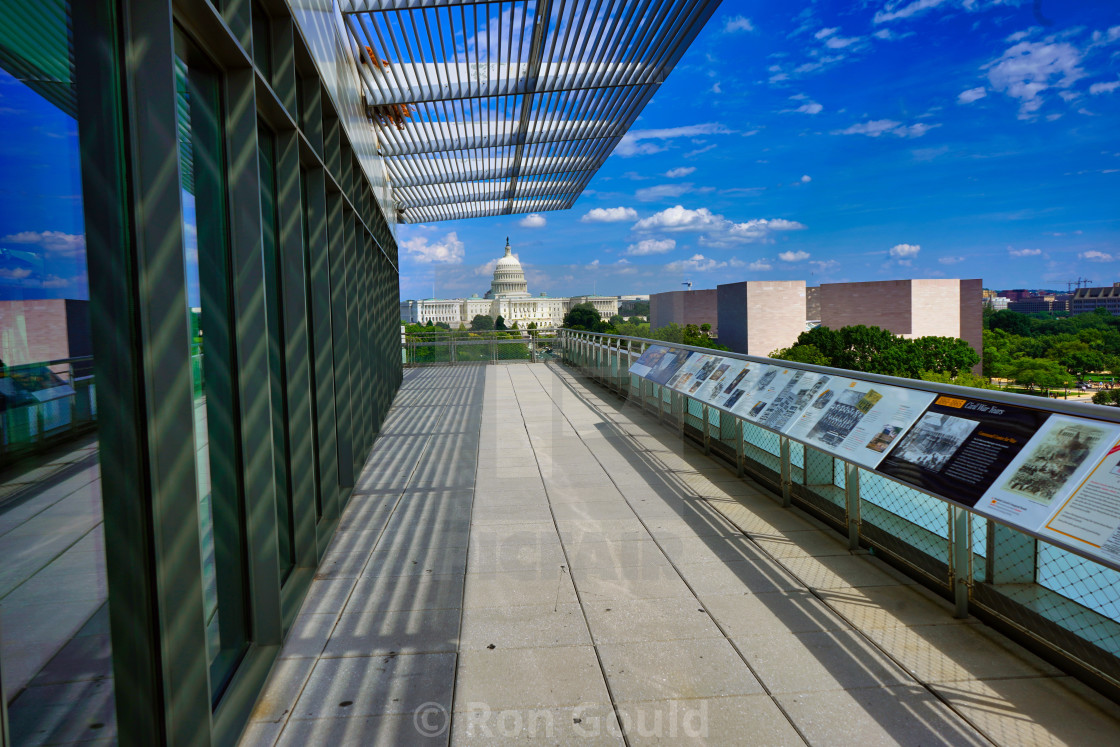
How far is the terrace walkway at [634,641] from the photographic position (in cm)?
281

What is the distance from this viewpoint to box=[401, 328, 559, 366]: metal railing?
882 inches

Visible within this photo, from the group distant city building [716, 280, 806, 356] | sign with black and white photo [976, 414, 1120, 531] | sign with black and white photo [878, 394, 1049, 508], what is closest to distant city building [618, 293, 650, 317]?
distant city building [716, 280, 806, 356]

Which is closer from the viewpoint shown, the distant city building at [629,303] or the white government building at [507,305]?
the white government building at [507,305]

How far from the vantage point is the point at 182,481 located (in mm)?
2260

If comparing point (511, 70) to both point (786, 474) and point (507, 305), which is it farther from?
point (507, 305)

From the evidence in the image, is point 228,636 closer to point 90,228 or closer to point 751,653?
point 90,228

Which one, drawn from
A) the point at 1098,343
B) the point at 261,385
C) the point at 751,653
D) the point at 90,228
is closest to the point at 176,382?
the point at 90,228

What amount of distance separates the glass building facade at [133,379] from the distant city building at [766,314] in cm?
7607

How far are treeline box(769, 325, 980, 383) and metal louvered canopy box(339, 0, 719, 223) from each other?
59.6 meters

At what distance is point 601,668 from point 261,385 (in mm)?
1984

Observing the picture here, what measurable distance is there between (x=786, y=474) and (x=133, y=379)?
482 centimetres

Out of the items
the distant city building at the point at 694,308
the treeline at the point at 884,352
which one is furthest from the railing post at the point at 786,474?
the distant city building at the point at 694,308

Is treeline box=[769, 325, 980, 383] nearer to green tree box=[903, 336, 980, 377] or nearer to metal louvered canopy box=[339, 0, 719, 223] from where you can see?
green tree box=[903, 336, 980, 377]

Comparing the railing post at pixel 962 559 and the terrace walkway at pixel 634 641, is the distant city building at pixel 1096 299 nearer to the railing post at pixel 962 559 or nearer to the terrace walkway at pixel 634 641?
the terrace walkway at pixel 634 641
